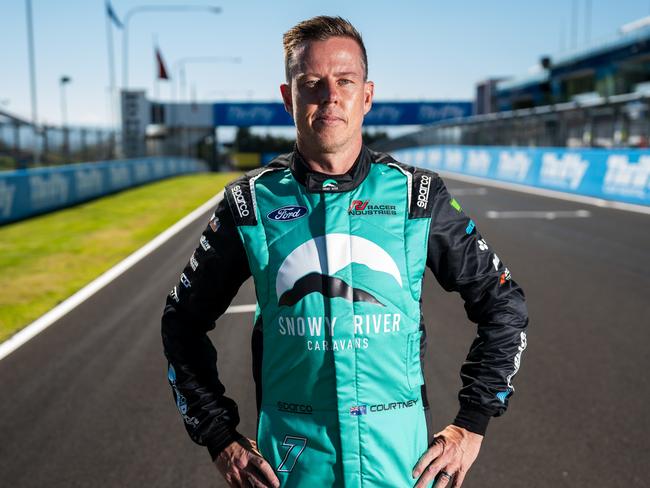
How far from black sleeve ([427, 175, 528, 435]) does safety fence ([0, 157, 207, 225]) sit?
15187mm

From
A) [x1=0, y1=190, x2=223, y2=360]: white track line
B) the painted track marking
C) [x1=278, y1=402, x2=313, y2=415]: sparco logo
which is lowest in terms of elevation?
[x1=0, y1=190, x2=223, y2=360]: white track line

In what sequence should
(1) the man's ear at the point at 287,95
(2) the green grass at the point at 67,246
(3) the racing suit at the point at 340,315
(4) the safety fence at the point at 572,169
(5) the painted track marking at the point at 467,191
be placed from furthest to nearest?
1. (5) the painted track marking at the point at 467,191
2. (4) the safety fence at the point at 572,169
3. (2) the green grass at the point at 67,246
4. (1) the man's ear at the point at 287,95
5. (3) the racing suit at the point at 340,315

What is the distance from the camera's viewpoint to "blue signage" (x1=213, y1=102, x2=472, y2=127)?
59.1 metres

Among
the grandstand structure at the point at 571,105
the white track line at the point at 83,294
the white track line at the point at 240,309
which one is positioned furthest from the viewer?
the grandstand structure at the point at 571,105

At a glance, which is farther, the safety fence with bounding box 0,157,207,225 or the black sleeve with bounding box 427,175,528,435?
the safety fence with bounding box 0,157,207,225

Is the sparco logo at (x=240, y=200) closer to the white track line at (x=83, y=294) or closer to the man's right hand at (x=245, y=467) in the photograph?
the man's right hand at (x=245, y=467)

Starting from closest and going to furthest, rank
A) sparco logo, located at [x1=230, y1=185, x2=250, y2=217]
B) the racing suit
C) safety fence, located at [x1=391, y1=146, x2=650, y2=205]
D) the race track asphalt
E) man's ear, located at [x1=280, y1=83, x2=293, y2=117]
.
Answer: the racing suit < sparco logo, located at [x1=230, y1=185, x2=250, y2=217] < man's ear, located at [x1=280, y1=83, x2=293, y2=117] < the race track asphalt < safety fence, located at [x1=391, y1=146, x2=650, y2=205]

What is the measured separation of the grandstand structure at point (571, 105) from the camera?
19.1m

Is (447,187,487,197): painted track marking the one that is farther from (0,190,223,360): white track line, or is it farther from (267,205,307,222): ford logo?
(267,205,307,222): ford logo

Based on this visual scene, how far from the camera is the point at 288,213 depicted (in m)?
2.01

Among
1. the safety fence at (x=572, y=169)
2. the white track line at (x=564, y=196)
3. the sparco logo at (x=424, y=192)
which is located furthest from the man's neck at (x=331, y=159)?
the safety fence at (x=572, y=169)

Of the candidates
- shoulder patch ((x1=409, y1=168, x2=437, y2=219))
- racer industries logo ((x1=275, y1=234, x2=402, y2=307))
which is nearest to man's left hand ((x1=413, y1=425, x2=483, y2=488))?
racer industries logo ((x1=275, y1=234, x2=402, y2=307))

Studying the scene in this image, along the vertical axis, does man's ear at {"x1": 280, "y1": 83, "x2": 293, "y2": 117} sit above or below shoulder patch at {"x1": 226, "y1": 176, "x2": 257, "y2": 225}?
above

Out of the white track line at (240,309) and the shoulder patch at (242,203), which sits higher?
the shoulder patch at (242,203)
